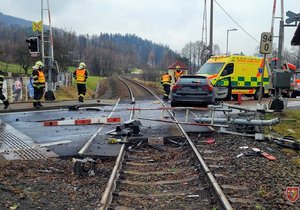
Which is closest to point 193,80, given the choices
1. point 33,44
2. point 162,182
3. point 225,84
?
point 225,84

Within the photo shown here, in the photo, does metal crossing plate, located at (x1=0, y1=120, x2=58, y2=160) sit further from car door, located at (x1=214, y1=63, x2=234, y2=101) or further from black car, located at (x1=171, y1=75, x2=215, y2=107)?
car door, located at (x1=214, y1=63, x2=234, y2=101)

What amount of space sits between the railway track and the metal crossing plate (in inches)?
66.4

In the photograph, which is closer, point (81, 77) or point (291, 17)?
point (291, 17)

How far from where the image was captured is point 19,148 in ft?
28.6

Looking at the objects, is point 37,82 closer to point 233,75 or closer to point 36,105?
point 36,105

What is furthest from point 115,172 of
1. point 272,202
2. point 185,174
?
point 272,202

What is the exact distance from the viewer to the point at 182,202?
210 inches

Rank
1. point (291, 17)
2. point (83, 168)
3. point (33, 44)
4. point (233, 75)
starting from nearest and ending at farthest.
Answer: point (83, 168) < point (291, 17) < point (33, 44) < point (233, 75)

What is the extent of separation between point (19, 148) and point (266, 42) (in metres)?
8.07

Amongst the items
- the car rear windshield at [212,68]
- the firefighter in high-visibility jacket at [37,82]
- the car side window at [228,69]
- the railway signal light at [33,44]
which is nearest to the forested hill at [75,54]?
the railway signal light at [33,44]

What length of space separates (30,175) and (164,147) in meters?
3.54

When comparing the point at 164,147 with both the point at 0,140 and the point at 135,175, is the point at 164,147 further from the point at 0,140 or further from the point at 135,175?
the point at 0,140

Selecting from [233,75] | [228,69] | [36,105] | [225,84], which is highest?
[228,69]

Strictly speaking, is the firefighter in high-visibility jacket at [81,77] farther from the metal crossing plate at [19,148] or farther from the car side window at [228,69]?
the metal crossing plate at [19,148]
